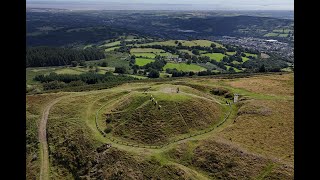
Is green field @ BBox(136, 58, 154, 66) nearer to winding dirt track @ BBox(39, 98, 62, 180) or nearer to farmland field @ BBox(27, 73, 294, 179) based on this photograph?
farmland field @ BBox(27, 73, 294, 179)

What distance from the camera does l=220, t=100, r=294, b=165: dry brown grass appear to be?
55312mm

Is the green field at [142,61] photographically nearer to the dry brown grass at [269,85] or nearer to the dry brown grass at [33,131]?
the dry brown grass at [269,85]

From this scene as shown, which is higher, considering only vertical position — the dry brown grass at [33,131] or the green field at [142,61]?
the green field at [142,61]

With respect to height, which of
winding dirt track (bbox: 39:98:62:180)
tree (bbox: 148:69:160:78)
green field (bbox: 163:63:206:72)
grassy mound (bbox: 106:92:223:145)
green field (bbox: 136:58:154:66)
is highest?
green field (bbox: 136:58:154:66)

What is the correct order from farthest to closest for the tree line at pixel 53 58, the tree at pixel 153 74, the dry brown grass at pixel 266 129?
1. the tree line at pixel 53 58
2. the tree at pixel 153 74
3. the dry brown grass at pixel 266 129

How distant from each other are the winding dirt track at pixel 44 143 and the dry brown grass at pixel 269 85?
42.3 meters

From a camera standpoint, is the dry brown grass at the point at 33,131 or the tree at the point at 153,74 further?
the tree at the point at 153,74

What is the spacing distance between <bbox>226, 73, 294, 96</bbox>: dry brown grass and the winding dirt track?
42.3 metres

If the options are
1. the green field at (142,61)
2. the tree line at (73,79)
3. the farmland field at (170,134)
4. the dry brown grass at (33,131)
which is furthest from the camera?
the green field at (142,61)

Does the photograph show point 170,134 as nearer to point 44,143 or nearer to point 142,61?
point 44,143

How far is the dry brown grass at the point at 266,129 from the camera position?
5531 cm

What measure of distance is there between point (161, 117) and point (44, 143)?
857 inches

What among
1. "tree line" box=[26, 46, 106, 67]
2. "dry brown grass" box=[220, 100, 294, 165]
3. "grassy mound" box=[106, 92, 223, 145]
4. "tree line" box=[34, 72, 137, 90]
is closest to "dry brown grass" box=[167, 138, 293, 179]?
"dry brown grass" box=[220, 100, 294, 165]

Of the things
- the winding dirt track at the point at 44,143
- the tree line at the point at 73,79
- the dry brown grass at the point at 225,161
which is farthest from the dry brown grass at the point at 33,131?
the tree line at the point at 73,79
